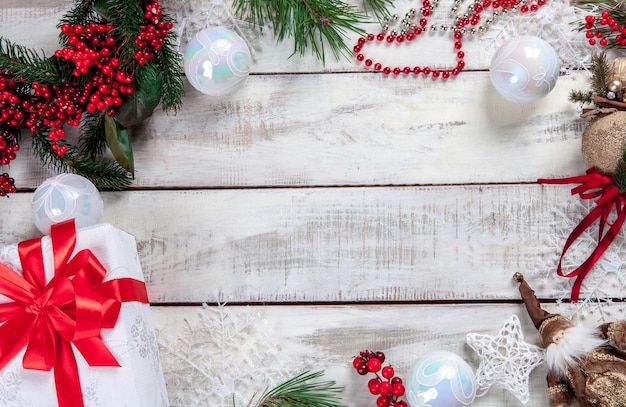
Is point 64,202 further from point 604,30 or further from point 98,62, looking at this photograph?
point 604,30

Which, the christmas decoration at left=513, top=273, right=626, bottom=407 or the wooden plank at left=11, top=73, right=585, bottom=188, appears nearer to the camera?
the christmas decoration at left=513, top=273, right=626, bottom=407

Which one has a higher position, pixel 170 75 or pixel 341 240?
pixel 170 75

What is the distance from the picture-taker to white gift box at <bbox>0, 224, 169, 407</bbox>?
3.38ft

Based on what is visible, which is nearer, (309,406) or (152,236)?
(309,406)

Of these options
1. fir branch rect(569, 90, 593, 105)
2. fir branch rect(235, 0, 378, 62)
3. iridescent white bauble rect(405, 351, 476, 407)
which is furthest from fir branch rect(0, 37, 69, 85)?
fir branch rect(569, 90, 593, 105)

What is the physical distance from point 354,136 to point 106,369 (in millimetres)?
611

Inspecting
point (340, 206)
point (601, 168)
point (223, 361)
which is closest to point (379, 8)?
point (340, 206)

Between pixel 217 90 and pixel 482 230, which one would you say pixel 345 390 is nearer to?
pixel 482 230

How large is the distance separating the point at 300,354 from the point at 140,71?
1.96 feet

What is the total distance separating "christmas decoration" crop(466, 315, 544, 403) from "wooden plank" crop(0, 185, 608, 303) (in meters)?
0.07

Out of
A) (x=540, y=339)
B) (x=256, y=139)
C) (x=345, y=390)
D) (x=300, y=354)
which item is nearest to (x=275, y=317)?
(x=300, y=354)

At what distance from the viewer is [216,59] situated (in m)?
1.11

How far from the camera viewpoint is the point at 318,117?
1.24m

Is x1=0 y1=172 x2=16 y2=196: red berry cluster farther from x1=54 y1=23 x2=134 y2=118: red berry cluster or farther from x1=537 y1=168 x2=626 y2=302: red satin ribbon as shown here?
x1=537 y1=168 x2=626 y2=302: red satin ribbon
